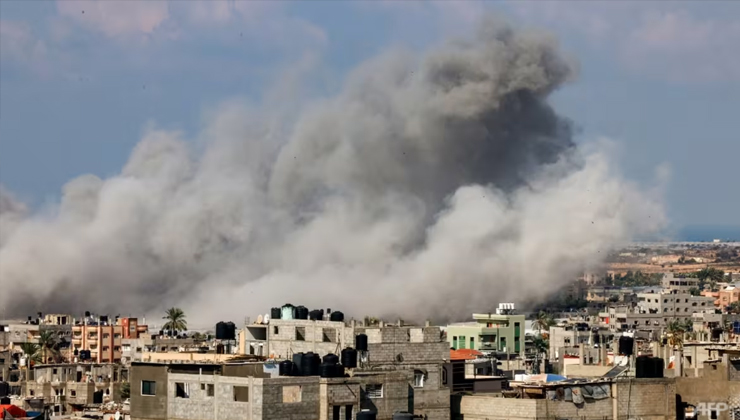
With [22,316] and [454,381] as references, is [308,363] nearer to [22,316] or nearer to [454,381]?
[454,381]

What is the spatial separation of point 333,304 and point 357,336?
143ft

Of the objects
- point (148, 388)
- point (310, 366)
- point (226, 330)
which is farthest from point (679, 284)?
point (310, 366)

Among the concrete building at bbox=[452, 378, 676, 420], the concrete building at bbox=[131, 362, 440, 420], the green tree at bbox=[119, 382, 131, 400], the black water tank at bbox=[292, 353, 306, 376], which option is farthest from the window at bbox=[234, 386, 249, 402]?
the green tree at bbox=[119, 382, 131, 400]

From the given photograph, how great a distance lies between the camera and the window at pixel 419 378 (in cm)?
2392

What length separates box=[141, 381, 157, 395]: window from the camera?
895 inches

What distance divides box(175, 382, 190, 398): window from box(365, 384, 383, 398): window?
1993 millimetres

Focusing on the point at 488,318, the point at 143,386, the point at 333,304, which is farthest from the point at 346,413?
the point at 333,304

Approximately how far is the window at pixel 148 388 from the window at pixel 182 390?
0.49 m

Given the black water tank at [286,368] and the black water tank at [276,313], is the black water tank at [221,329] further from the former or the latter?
the black water tank at [286,368]

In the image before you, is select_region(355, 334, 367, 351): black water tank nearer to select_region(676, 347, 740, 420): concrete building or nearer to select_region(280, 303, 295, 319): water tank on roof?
select_region(676, 347, 740, 420): concrete building

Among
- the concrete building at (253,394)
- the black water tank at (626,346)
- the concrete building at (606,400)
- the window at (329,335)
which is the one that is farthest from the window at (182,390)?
the black water tank at (626,346)

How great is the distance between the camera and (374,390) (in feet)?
73.9

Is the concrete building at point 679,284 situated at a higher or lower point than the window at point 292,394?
higher

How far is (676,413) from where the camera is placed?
76.5 feet
